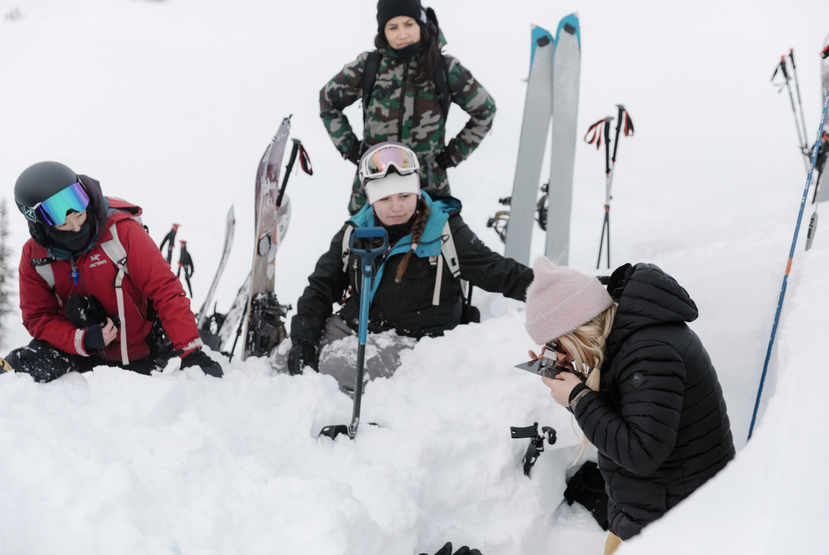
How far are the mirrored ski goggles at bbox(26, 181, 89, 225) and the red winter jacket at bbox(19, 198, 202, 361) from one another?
0.67 ft

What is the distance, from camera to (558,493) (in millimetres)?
2189

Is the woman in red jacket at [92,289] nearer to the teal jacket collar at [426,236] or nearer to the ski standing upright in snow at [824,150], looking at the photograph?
the teal jacket collar at [426,236]

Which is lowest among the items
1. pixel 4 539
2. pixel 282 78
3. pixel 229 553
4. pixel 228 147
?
pixel 229 553

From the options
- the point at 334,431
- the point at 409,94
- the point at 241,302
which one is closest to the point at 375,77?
the point at 409,94

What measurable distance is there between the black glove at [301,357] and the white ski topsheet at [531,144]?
93.7 inches

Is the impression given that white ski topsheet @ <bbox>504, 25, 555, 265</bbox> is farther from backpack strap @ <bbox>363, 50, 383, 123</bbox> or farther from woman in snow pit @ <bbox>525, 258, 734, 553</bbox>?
woman in snow pit @ <bbox>525, 258, 734, 553</bbox>

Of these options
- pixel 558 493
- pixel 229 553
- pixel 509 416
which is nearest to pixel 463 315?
pixel 509 416

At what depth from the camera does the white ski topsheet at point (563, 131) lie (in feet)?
14.9

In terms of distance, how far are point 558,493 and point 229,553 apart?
1371 mm

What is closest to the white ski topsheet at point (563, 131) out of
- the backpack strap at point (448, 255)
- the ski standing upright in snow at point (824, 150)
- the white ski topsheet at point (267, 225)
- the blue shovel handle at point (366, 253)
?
the ski standing upright in snow at point (824, 150)

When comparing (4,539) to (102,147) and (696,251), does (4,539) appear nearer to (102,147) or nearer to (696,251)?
(696,251)

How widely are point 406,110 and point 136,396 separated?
Answer: 2370 millimetres

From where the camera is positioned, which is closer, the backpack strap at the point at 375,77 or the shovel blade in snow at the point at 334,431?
the shovel blade in snow at the point at 334,431

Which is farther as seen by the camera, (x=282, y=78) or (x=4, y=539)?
(x=282, y=78)
